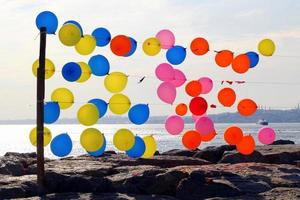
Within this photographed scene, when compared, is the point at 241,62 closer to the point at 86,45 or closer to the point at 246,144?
the point at 246,144

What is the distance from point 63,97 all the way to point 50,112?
0.52m

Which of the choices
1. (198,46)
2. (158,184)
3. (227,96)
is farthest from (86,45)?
(227,96)

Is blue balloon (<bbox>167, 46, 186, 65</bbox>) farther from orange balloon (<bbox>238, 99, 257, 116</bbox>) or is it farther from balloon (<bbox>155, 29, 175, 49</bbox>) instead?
orange balloon (<bbox>238, 99, 257, 116</bbox>)

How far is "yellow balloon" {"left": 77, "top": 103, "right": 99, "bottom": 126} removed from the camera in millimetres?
10453

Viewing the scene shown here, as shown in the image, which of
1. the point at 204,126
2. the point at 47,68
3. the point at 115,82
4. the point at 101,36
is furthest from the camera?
the point at 204,126

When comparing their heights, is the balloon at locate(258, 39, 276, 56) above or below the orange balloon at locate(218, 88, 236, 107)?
above

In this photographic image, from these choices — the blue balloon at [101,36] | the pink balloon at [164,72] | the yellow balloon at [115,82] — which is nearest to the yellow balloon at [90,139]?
the yellow balloon at [115,82]

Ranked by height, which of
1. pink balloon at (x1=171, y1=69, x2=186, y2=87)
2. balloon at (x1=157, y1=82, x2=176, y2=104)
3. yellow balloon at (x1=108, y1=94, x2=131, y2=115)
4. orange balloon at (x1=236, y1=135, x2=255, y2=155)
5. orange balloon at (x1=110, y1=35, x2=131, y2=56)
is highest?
orange balloon at (x1=110, y1=35, x2=131, y2=56)

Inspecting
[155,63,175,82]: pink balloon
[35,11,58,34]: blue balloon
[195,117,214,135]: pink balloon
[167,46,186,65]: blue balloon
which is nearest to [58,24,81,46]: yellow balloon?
[35,11,58,34]: blue balloon

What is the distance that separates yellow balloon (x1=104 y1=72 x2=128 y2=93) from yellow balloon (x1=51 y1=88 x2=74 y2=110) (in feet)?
2.62

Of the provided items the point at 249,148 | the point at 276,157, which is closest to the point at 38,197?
the point at 249,148

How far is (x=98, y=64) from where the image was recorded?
10898 millimetres

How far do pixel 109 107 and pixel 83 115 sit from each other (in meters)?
0.85

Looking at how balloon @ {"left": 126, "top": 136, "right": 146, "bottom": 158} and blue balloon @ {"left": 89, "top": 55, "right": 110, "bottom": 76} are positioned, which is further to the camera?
balloon @ {"left": 126, "top": 136, "right": 146, "bottom": 158}
